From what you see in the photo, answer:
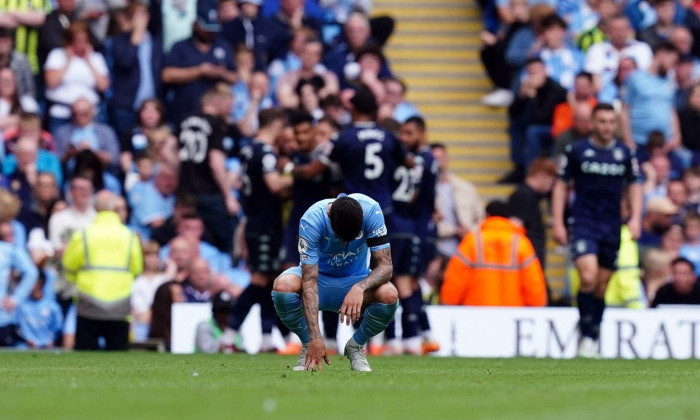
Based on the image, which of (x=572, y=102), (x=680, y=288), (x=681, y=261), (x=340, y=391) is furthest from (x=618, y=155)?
(x=340, y=391)

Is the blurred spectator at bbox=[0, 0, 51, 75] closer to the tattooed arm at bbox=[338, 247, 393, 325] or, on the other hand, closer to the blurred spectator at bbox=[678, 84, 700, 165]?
the blurred spectator at bbox=[678, 84, 700, 165]

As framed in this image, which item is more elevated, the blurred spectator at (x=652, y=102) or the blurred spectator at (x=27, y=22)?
the blurred spectator at (x=27, y=22)

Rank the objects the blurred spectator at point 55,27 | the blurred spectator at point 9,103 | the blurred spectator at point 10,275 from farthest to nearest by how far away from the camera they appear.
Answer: the blurred spectator at point 55,27 → the blurred spectator at point 9,103 → the blurred spectator at point 10,275

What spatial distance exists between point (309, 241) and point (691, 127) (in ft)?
43.6

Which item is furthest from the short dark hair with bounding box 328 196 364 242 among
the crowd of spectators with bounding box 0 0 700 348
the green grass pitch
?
the crowd of spectators with bounding box 0 0 700 348

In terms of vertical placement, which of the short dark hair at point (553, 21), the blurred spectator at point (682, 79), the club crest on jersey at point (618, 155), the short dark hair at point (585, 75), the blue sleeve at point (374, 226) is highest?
the short dark hair at point (553, 21)

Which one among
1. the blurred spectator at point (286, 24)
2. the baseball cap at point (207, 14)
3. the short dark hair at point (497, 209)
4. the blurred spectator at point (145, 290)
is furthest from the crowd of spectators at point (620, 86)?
the blurred spectator at point (145, 290)

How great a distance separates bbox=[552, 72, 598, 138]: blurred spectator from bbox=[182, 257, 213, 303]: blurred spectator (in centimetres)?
574

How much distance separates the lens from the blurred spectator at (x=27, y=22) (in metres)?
21.5

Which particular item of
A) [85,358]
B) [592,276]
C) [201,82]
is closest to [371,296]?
[85,358]

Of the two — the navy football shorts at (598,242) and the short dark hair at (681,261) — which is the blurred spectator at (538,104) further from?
the navy football shorts at (598,242)

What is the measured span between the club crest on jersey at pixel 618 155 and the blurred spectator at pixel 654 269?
361cm

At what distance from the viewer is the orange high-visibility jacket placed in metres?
17.6

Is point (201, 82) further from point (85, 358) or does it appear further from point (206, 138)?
point (85, 358)
